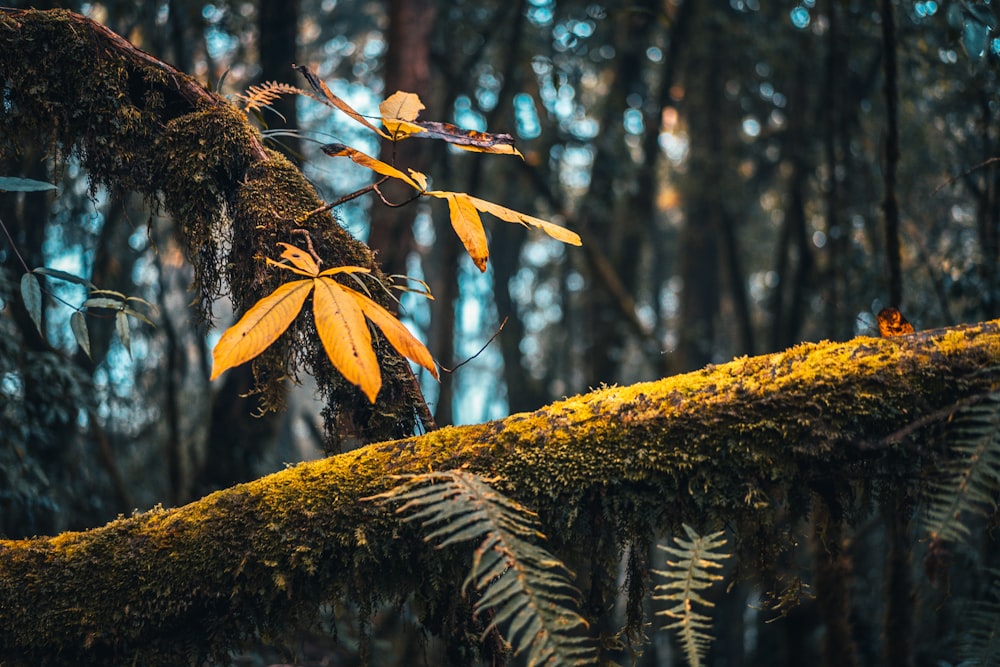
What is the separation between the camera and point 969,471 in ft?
3.69

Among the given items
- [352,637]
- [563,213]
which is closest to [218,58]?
[563,213]

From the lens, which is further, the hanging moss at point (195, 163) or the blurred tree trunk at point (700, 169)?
the blurred tree trunk at point (700, 169)

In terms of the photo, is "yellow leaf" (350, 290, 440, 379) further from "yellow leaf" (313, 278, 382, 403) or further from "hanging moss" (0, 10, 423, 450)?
"hanging moss" (0, 10, 423, 450)

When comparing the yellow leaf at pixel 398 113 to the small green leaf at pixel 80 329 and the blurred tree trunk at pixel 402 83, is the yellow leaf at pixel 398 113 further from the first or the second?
the blurred tree trunk at pixel 402 83

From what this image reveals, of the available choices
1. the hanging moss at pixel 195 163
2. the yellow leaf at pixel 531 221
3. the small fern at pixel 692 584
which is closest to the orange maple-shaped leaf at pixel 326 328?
the yellow leaf at pixel 531 221

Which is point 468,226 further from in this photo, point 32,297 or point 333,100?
point 32,297

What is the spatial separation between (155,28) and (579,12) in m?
3.15

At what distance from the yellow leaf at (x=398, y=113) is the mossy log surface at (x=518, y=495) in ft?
1.99

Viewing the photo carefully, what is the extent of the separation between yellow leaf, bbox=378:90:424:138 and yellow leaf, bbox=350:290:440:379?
0.39m

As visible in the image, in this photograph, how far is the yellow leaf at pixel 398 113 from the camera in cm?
152

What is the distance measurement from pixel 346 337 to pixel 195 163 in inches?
33.8

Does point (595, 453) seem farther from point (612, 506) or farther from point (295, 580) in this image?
point (295, 580)

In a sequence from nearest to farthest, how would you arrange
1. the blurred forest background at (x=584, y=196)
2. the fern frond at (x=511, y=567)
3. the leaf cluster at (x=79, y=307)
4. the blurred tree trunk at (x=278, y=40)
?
the fern frond at (x=511, y=567) → the leaf cluster at (x=79, y=307) → the blurred forest background at (x=584, y=196) → the blurred tree trunk at (x=278, y=40)

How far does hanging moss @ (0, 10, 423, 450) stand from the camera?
1744mm
